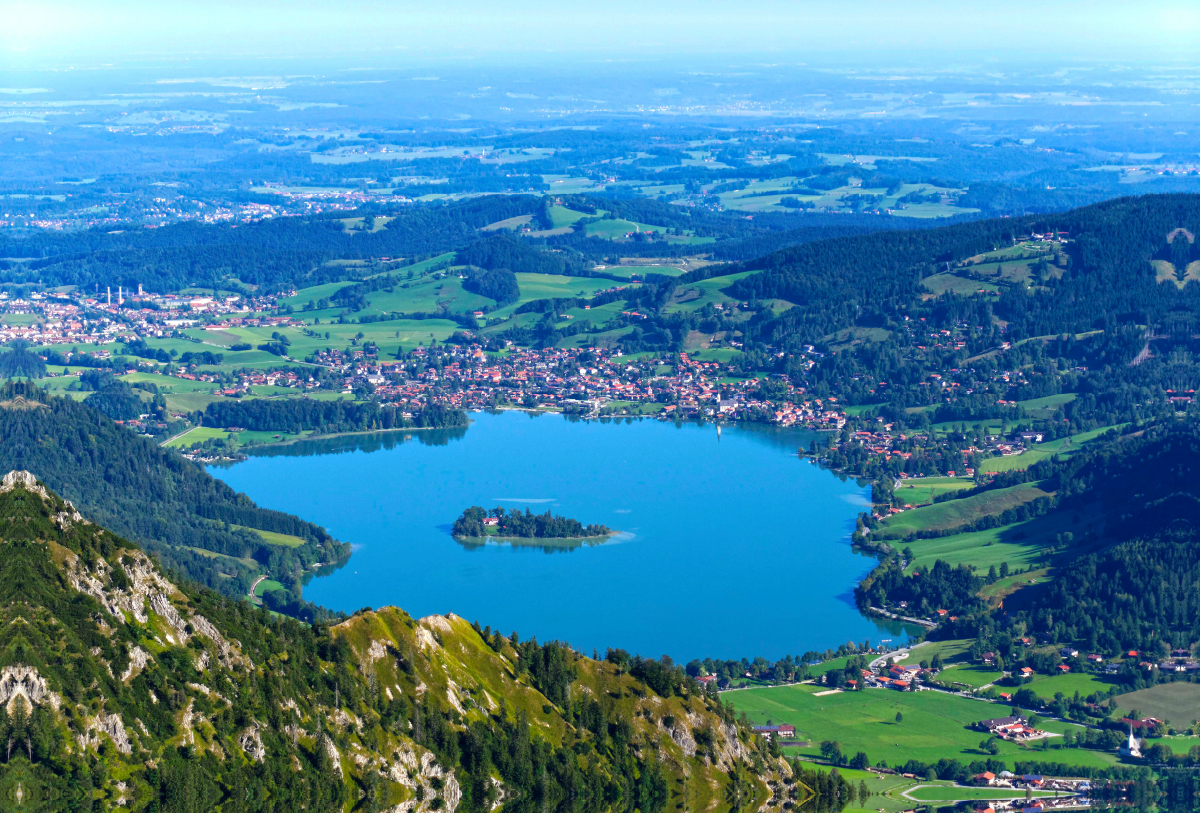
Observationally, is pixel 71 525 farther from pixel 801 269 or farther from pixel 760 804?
pixel 801 269

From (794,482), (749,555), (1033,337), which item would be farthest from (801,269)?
(749,555)

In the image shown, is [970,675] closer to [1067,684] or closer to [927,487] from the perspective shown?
[1067,684]

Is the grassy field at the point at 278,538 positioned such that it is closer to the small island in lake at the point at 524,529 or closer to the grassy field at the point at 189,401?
the small island in lake at the point at 524,529

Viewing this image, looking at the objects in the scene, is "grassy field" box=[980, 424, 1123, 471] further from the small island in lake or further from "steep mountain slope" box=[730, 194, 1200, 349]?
the small island in lake

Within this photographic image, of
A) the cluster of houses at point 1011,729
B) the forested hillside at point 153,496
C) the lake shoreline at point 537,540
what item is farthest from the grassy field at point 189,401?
the cluster of houses at point 1011,729

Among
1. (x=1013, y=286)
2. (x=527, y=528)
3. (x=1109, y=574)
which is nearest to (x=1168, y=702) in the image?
(x=1109, y=574)

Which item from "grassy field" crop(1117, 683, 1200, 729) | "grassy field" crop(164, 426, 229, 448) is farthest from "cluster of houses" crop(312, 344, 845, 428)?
"grassy field" crop(1117, 683, 1200, 729)
